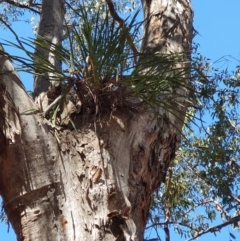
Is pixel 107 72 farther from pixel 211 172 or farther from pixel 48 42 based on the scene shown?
pixel 211 172

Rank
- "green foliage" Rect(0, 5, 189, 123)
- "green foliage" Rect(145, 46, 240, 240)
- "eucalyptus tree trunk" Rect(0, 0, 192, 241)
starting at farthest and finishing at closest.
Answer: "green foliage" Rect(145, 46, 240, 240), "green foliage" Rect(0, 5, 189, 123), "eucalyptus tree trunk" Rect(0, 0, 192, 241)

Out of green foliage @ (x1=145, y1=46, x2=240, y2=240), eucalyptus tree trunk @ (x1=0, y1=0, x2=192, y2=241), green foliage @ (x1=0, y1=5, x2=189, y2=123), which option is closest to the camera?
eucalyptus tree trunk @ (x1=0, y1=0, x2=192, y2=241)

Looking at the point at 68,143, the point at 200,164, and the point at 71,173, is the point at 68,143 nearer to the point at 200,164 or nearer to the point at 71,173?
the point at 71,173

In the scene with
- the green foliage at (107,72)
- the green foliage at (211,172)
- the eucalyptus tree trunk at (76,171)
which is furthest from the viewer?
the green foliage at (211,172)

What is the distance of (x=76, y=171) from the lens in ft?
5.91

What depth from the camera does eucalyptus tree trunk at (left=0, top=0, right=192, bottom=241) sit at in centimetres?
169

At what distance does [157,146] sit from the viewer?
2.02 metres

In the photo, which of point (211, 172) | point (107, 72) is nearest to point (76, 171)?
point (107, 72)

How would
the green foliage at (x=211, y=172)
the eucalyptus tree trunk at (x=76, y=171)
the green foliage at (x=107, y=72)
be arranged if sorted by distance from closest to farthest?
the eucalyptus tree trunk at (x=76, y=171), the green foliage at (x=107, y=72), the green foliage at (x=211, y=172)

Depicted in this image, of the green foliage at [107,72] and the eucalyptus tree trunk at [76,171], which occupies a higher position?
the green foliage at [107,72]

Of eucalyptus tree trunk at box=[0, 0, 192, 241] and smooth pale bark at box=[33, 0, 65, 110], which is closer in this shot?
eucalyptus tree trunk at box=[0, 0, 192, 241]

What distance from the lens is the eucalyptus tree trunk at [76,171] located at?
1689mm

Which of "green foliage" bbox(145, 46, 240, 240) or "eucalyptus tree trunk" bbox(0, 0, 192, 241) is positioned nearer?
"eucalyptus tree trunk" bbox(0, 0, 192, 241)

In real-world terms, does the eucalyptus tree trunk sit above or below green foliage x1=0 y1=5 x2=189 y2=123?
below
